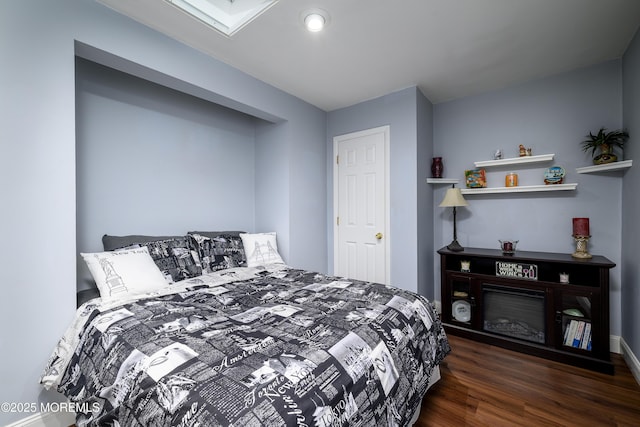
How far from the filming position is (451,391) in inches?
75.7

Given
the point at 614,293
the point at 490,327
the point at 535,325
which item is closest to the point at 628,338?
the point at 614,293

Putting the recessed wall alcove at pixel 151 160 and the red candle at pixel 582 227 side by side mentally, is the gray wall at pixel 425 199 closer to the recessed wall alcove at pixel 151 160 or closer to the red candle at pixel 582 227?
the red candle at pixel 582 227

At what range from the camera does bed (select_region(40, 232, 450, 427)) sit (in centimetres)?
91

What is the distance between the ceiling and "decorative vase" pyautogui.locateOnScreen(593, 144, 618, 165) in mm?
839

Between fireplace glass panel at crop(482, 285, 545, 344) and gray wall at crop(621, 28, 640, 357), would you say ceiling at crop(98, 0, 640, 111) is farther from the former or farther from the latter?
fireplace glass panel at crop(482, 285, 545, 344)

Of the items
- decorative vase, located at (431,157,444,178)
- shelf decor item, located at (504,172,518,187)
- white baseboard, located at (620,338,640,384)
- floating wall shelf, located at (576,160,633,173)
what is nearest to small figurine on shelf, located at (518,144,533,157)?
shelf decor item, located at (504,172,518,187)

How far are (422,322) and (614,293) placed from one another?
2230 millimetres

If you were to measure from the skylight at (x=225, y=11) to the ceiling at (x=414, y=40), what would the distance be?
0.19 ft

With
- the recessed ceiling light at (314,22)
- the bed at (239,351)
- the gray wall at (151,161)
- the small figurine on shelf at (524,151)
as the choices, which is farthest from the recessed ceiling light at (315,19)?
the small figurine on shelf at (524,151)

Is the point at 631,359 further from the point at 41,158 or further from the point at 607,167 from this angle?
the point at 41,158

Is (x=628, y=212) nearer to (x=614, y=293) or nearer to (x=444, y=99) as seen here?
(x=614, y=293)

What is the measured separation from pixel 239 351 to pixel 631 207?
10.4ft

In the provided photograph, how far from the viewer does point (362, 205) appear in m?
3.40

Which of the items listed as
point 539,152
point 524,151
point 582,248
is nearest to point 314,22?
point 524,151
